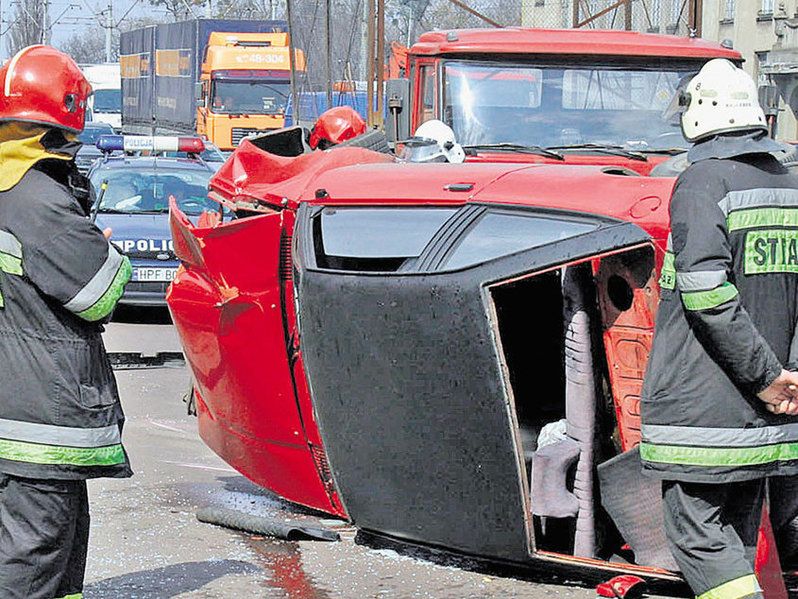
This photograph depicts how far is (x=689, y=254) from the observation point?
164 inches

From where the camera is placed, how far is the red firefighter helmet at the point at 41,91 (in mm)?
4297

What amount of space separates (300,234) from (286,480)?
1126mm

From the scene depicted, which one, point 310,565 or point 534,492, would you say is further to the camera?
point 310,565

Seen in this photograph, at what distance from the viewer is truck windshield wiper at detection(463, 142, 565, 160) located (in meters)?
7.20

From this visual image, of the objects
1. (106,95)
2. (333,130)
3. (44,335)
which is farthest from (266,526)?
(106,95)

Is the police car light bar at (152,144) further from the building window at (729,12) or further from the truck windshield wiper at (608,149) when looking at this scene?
the building window at (729,12)

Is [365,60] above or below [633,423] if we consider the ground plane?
A: above

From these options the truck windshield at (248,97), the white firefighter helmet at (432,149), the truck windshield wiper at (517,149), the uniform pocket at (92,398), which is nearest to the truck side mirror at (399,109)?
the truck windshield wiper at (517,149)

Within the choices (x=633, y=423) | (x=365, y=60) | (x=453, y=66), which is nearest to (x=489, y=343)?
(x=633, y=423)

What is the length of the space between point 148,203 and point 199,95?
656 inches

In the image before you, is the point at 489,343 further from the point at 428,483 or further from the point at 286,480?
the point at 286,480

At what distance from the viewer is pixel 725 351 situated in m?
4.14

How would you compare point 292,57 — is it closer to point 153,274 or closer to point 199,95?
point 153,274

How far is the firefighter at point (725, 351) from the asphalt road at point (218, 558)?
1094 millimetres
